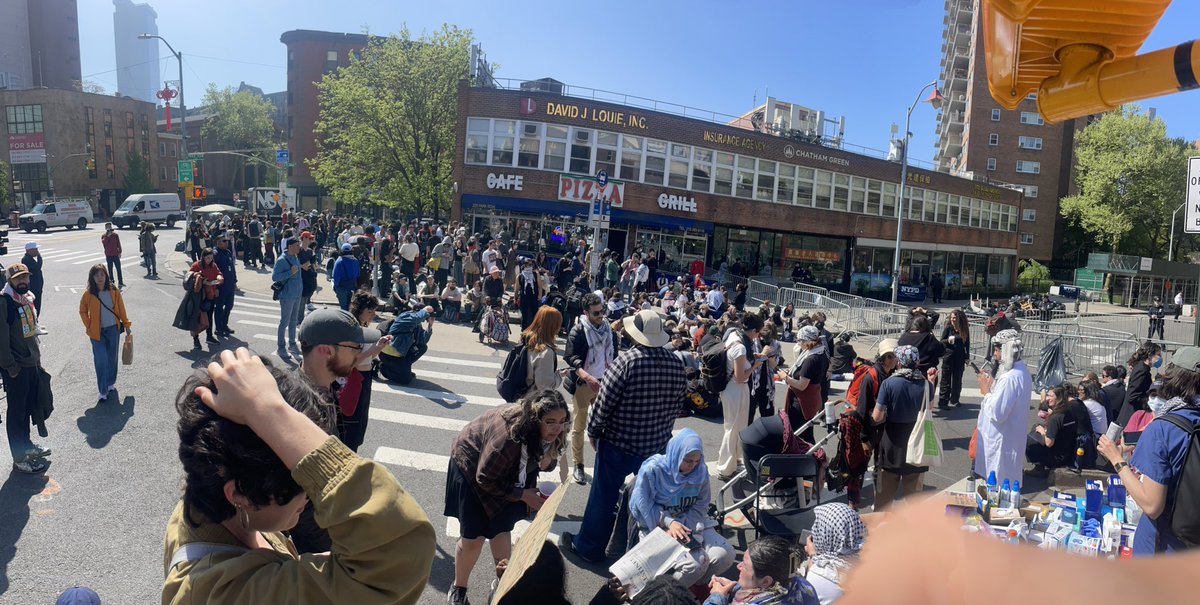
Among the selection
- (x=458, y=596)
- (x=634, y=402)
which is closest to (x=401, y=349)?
(x=634, y=402)

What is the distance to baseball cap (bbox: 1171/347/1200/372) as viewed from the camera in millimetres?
4386

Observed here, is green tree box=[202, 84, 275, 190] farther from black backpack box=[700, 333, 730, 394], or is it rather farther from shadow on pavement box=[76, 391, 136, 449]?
black backpack box=[700, 333, 730, 394]

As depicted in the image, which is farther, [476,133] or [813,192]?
[813,192]

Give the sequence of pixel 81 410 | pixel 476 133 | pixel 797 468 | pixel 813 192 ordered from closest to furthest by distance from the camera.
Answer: pixel 797 468 → pixel 81 410 → pixel 476 133 → pixel 813 192

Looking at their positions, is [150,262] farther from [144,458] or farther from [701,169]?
[701,169]

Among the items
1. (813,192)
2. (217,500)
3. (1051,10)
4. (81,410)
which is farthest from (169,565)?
(813,192)

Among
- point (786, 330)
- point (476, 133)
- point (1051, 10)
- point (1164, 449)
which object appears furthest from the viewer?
point (476, 133)

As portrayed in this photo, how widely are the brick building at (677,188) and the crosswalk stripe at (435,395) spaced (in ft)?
57.3

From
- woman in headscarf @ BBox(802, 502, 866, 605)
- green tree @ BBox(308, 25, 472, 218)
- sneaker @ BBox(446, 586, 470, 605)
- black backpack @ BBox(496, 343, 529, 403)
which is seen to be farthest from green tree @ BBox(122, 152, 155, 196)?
woman in headscarf @ BBox(802, 502, 866, 605)

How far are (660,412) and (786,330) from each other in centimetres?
1379

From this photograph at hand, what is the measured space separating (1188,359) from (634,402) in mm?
3681

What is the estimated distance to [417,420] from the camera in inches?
338

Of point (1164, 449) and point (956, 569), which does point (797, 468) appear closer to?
point (1164, 449)

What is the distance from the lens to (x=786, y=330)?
18438mm
